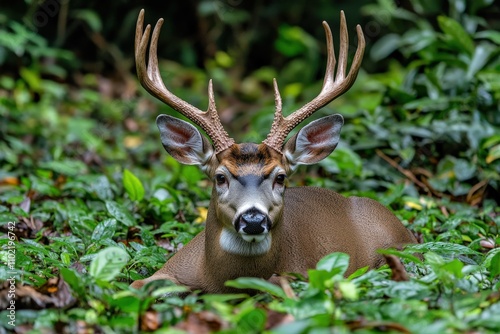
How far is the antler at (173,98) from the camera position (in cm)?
542

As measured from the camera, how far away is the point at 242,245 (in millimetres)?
5102

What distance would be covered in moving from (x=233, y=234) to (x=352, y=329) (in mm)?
1500

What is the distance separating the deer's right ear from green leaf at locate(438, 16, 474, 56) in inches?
151

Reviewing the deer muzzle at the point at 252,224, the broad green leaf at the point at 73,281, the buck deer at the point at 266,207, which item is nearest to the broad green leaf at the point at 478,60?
the buck deer at the point at 266,207

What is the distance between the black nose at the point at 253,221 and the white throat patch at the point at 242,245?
247 millimetres

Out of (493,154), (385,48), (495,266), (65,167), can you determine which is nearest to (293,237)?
(495,266)

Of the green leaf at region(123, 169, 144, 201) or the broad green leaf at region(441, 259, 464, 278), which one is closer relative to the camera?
the broad green leaf at region(441, 259, 464, 278)

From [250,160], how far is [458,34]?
4.13m

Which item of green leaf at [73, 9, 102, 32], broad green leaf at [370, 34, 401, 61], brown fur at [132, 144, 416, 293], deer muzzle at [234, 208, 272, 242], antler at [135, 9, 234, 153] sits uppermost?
green leaf at [73, 9, 102, 32]

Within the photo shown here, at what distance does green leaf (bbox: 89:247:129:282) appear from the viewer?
4320 millimetres

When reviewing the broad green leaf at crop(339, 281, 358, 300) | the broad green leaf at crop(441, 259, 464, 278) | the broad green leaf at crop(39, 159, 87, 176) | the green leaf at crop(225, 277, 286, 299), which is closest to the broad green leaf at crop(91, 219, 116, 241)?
the green leaf at crop(225, 277, 286, 299)

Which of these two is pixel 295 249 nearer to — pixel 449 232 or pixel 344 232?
pixel 344 232

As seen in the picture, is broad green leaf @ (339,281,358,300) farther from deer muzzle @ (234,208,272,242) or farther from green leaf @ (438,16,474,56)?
green leaf @ (438,16,474,56)

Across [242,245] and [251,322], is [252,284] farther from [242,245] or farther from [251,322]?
[242,245]
